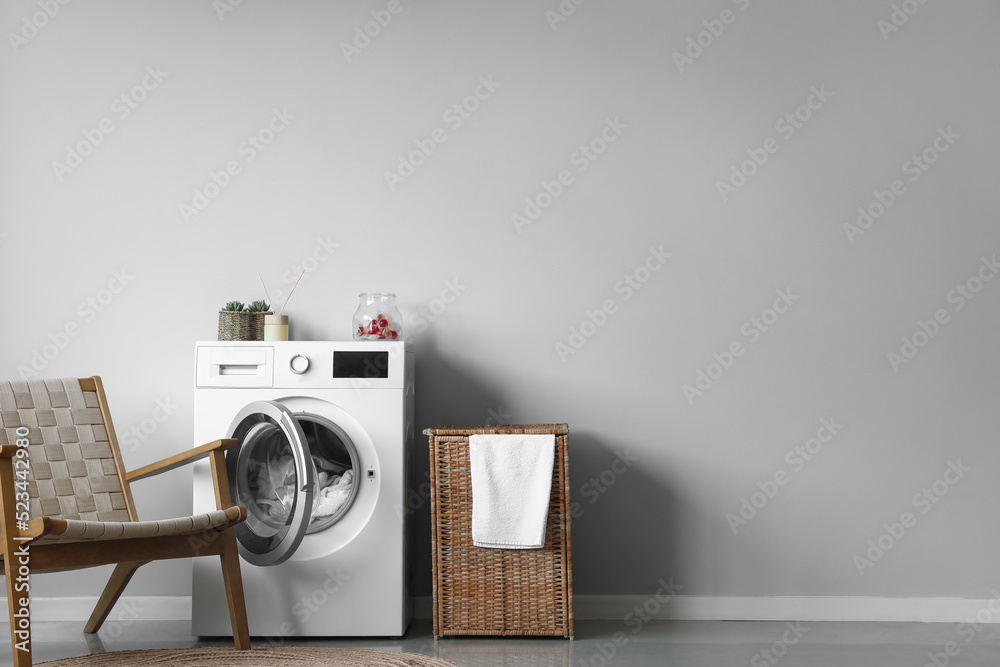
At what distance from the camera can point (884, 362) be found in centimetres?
295

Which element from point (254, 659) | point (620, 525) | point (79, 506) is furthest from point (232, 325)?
point (620, 525)

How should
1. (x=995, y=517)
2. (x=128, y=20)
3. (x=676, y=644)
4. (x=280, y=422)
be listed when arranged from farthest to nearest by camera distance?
(x=128, y=20), (x=995, y=517), (x=676, y=644), (x=280, y=422)

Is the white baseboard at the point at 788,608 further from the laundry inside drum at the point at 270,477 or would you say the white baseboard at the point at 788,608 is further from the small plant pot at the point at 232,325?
the small plant pot at the point at 232,325

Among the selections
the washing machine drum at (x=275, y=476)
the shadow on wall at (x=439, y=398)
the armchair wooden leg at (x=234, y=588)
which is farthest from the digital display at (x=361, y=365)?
the armchair wooden leg at (x=234, y=588)

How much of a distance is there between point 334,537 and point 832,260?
2065mm

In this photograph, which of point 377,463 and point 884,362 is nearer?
point 377,463

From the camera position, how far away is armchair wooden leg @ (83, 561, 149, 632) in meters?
2.57

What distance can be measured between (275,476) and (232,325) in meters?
0.56

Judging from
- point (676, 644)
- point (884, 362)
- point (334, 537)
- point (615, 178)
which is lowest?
point (676, 644)

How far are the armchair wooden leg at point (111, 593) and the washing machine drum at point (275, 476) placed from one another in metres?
0.38

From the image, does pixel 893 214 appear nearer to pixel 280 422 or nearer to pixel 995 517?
pixel 995 517

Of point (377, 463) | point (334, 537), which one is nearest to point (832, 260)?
point (377, 463)

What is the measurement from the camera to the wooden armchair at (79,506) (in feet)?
6.42

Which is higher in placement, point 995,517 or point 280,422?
point 280,422
